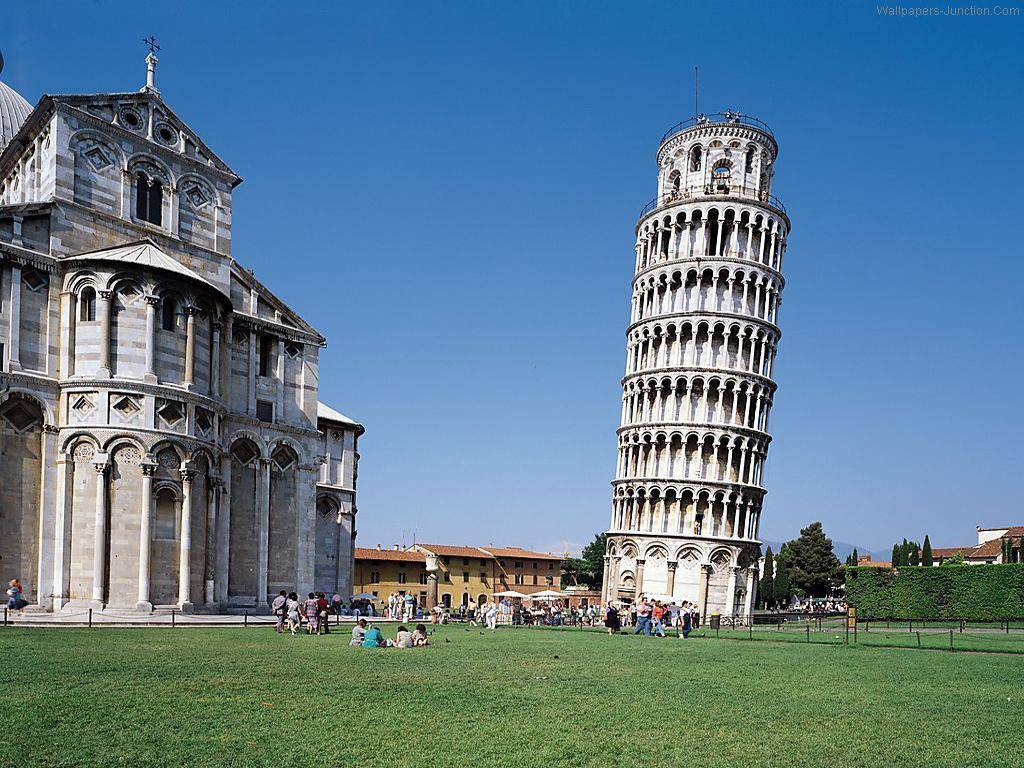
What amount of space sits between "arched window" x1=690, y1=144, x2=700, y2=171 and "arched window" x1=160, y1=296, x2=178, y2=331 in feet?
148

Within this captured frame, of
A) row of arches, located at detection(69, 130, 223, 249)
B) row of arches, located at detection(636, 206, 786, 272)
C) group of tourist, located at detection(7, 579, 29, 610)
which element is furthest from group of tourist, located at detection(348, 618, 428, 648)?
row of arches, located at detection(636, 206, 786, 272)

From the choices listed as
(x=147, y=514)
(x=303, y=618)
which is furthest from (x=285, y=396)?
(x=303, y=618)

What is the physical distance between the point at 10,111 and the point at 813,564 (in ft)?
241

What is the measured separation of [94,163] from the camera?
34375mm

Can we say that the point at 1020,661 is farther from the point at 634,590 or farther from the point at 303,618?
the point at 634,590

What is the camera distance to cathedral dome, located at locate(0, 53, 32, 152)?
47.5m

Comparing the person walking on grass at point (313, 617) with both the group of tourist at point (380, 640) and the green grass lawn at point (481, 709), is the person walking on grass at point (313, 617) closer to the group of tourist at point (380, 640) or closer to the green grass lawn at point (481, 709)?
the group of tourist at point (380, 640)

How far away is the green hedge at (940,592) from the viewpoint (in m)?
52.3

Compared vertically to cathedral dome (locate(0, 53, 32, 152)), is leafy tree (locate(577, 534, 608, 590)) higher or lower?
lower

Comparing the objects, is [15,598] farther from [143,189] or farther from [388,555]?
[388,555]

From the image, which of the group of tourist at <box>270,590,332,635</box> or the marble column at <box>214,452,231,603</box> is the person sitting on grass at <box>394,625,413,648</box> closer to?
the group of tourist at <box>270,590,332,635</box>

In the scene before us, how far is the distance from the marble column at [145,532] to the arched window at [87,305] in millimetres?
5382

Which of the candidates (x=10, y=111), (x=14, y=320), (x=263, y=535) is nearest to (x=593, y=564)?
(x=263, y=535)

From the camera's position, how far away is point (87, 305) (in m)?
32.0
